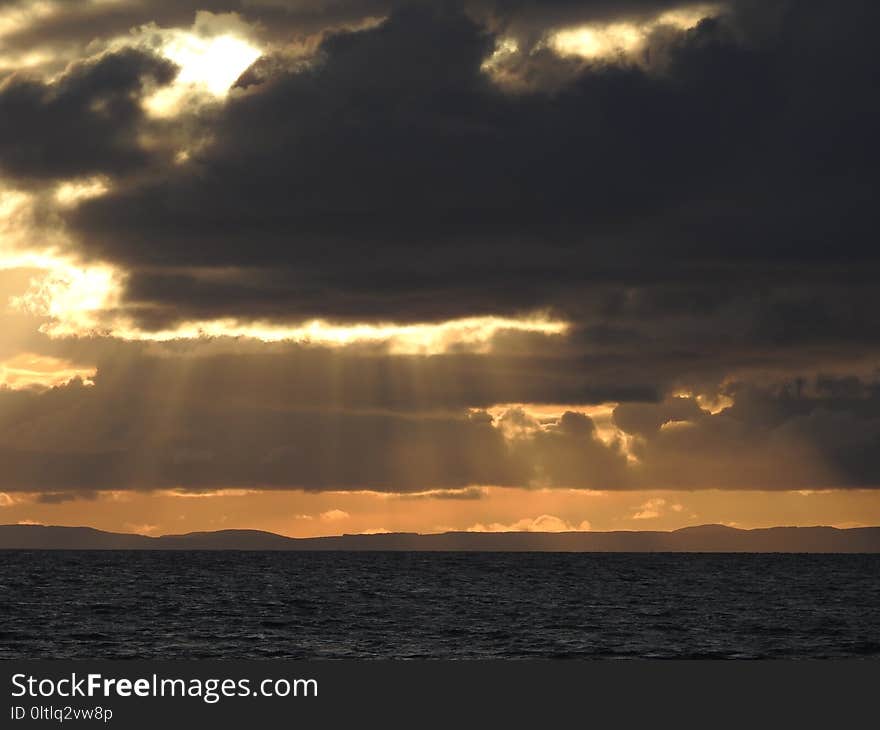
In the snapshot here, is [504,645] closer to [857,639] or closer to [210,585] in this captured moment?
[857,639]

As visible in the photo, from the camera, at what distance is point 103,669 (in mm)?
53594

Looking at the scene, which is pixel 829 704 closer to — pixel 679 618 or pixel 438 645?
pixel 438 645

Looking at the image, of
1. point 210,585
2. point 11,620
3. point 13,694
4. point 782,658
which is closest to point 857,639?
point 782,658

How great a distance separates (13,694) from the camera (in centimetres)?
4644

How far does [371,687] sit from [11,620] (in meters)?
79.3

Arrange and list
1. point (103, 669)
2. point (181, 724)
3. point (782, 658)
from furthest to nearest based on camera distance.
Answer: point (782, 658), point (103, 669), point (181, 724)

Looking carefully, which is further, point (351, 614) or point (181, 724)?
point (351, 614)

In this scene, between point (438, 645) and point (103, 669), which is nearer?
point (103, 669)

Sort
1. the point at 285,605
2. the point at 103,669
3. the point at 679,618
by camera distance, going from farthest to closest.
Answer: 1. the point at 285,605
2. the point at 679,618
3. the point at 103,669

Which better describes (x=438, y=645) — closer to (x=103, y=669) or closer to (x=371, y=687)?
(x=103, y=669)

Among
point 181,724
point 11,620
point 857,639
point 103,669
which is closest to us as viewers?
point 181,724

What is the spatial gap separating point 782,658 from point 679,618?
34.9 meters

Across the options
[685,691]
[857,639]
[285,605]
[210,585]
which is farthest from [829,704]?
[210,585]

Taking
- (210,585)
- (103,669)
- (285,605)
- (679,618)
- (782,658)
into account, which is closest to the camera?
(103,669)
